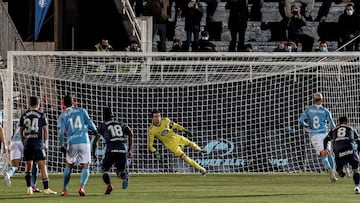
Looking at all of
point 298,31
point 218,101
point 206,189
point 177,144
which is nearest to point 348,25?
point 298,31

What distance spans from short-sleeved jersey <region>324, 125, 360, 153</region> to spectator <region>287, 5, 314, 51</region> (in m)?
12.6

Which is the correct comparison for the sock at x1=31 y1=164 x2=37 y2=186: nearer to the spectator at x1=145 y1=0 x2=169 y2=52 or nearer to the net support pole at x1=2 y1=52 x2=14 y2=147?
the net support pole at x1=2 y1=52 x2=14 y2=147

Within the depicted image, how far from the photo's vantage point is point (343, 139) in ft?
72.4

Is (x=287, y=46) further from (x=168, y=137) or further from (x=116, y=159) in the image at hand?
(x=116, y=159)

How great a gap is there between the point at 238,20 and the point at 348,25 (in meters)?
3.16

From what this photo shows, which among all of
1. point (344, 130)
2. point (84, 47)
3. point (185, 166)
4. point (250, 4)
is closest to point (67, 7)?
point (84, 47)

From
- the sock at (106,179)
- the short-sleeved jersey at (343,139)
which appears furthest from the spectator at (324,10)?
the sock at (106,179)

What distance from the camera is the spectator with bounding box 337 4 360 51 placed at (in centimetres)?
3466

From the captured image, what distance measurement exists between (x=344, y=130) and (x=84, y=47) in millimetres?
16313

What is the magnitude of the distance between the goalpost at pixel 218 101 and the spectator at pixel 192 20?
3.50 meters

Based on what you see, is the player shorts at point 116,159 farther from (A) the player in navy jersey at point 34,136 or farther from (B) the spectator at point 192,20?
(B) the spectator at point 192,20

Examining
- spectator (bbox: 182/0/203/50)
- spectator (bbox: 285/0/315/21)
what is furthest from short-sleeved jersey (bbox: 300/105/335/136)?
spectator (bbox: 285/0/315/21)

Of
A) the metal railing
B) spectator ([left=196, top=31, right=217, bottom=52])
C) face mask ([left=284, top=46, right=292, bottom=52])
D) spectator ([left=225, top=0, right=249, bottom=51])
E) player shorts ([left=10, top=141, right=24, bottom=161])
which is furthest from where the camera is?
spectator ([left=225, top=0, right=249, bottom=51])

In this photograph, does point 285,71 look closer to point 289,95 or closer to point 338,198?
point 289,95
